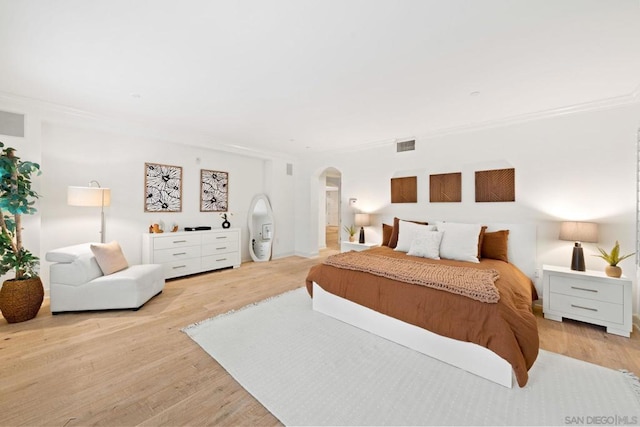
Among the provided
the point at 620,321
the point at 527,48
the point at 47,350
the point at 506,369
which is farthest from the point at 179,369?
the point at 620,321

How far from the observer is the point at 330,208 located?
38.7 ft

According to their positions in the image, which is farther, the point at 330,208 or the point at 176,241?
the point at 330,208

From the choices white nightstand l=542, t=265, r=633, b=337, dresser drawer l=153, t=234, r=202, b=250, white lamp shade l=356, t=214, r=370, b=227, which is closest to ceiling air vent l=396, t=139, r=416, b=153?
white lamp shade l=356, t=214, r=370, b=227

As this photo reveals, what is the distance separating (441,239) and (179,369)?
3.18 meters

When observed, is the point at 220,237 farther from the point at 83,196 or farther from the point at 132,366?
the point at 132,366

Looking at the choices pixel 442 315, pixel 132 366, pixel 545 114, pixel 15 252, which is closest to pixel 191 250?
pixel 15 252

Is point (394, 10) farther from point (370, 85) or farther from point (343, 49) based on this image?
point (370, 85)

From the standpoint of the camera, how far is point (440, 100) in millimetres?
2980

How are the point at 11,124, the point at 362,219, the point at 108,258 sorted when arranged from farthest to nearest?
the point at 362,219
the point at 108,258
the point at 11,124

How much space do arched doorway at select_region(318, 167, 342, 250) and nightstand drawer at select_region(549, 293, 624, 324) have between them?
14.2 ft

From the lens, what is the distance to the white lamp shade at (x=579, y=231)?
109 inches

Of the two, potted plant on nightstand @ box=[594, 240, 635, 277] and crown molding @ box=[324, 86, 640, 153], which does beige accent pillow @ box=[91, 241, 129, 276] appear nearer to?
crown molding @ box=[324, 86, 640, 153]

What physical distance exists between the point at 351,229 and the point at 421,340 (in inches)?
123

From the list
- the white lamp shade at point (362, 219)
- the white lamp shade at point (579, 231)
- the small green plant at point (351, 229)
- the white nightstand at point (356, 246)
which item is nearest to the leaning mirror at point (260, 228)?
the small green plant at point (351, 229)
